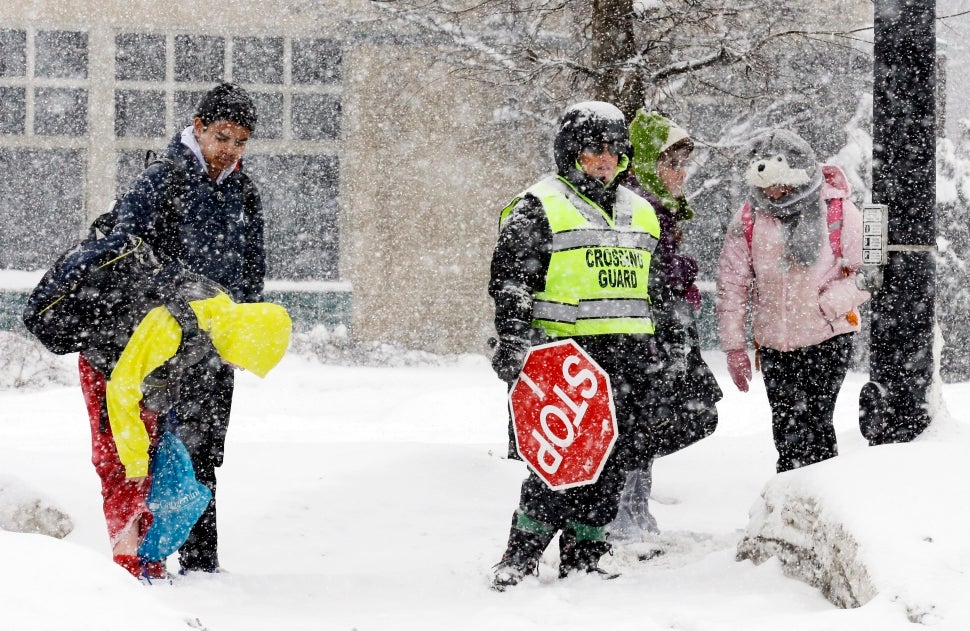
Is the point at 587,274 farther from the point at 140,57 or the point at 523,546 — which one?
the point at 140,57

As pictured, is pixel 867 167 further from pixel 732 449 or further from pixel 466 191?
pixel 732 449

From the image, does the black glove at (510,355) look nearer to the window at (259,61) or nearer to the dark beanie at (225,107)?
the dark beanie at (225,107)

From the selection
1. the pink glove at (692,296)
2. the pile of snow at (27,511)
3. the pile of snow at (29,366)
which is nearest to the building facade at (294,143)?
the pile of snow at (29,366)

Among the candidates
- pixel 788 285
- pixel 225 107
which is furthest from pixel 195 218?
pixel 788 285

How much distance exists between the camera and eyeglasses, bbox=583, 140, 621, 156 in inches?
171

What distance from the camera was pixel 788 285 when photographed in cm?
491

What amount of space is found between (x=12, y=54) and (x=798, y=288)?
11.6m

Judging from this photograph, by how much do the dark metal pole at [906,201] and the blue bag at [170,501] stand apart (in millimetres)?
2645

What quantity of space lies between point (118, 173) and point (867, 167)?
352 inches

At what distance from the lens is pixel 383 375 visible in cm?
1255

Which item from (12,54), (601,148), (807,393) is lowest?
(807,393)

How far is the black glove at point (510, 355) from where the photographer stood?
416cm

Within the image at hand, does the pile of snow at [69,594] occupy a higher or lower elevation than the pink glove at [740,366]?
lower

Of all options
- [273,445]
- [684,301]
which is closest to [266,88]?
[273,445]
